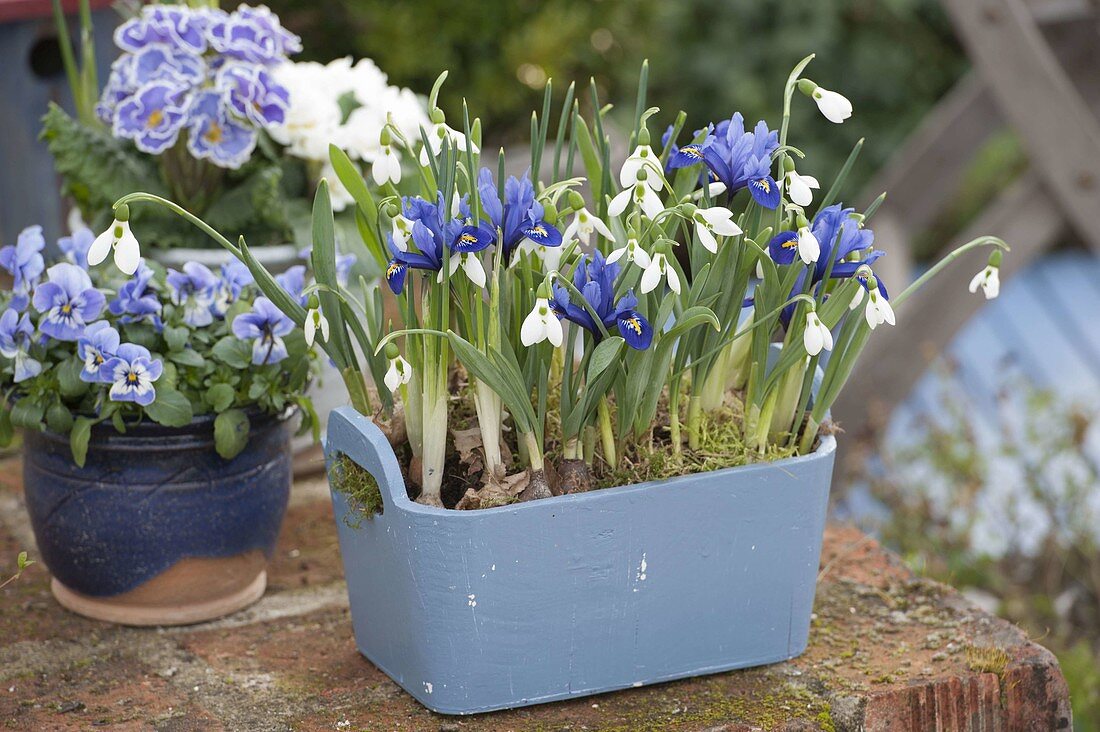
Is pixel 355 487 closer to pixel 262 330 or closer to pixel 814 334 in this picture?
pixel 262 330

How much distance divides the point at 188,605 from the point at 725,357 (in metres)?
0.66

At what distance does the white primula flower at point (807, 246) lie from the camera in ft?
3.76

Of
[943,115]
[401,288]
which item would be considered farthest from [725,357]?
[943,115]

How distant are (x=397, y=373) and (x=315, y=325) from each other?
0.51 feet

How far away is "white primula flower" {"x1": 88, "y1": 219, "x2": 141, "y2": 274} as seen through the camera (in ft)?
3.48

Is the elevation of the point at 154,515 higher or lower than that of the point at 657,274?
lower

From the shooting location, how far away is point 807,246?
1.14 meters

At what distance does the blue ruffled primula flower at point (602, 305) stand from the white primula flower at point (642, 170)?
0.07 m

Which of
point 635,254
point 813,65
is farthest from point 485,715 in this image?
point 813,65

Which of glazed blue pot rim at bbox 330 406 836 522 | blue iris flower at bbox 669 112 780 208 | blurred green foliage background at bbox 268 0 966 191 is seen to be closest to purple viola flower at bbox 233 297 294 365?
glazed blue pot rim at bbox 330 406 836 522

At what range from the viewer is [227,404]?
4.44 ft

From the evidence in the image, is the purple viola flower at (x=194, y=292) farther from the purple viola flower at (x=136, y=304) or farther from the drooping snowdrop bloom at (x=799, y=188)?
the drooping snowdrop bloom at (x=799, y=188)

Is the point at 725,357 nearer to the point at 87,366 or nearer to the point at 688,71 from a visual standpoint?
the point at 87,366

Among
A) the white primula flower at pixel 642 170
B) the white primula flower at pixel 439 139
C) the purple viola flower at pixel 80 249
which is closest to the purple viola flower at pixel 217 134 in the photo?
the purple viola flower at pixel 80 249
